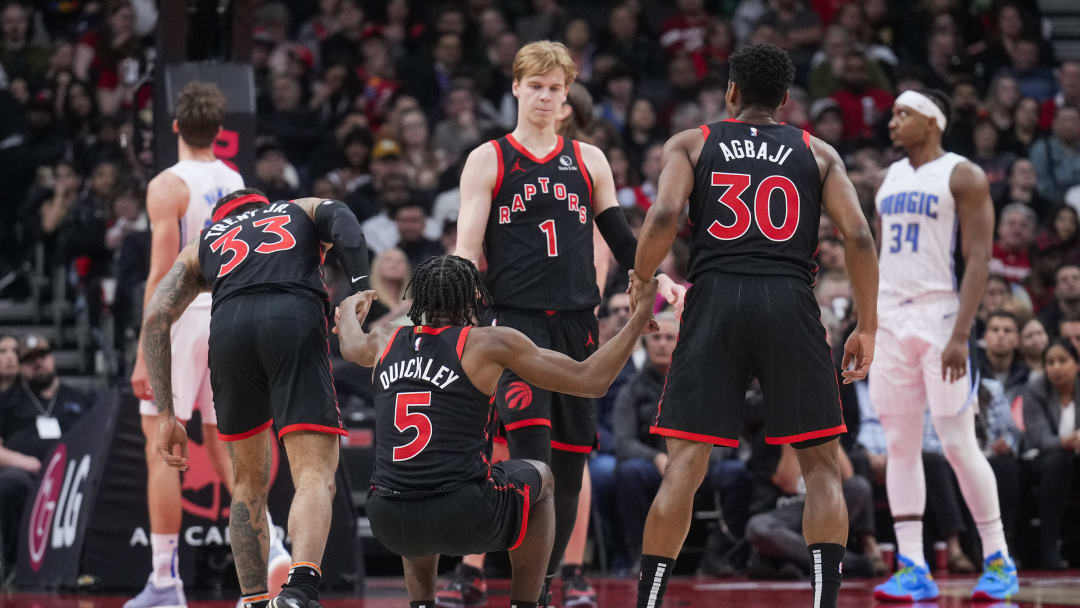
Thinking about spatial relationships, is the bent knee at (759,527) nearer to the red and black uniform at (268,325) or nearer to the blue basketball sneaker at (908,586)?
the blue basketball sneaker at (908,586)

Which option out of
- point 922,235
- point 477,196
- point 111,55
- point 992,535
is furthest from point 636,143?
point 477,196

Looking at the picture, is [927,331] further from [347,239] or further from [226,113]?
[226,113]

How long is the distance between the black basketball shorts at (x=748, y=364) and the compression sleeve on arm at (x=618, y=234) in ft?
4.10

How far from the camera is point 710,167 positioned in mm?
5414

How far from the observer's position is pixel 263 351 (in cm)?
586

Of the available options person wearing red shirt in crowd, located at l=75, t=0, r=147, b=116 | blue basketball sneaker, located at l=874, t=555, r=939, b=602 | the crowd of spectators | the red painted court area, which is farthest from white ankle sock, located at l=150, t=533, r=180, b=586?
person wearing red shirt in crowd, located at l=75, t=0, r=147, b=116

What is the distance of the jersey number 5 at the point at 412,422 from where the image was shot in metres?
5.20

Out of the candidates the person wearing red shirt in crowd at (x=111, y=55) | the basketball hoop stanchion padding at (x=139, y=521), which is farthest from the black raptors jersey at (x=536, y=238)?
the person wearing red shirt in crowd at (x=111, y=55)

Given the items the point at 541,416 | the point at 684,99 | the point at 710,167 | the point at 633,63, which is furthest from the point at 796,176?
the point at 633,63

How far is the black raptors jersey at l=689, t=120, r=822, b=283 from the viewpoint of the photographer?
5.38 m

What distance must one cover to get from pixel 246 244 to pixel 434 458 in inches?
56.4

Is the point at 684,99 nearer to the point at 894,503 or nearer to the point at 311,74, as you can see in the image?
the point at 311,74

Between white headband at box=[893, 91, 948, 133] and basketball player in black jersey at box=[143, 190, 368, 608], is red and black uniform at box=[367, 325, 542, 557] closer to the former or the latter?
basketball player in black jersey at box=[143, 190, 368, 608]

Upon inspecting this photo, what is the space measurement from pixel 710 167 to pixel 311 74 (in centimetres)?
1047
